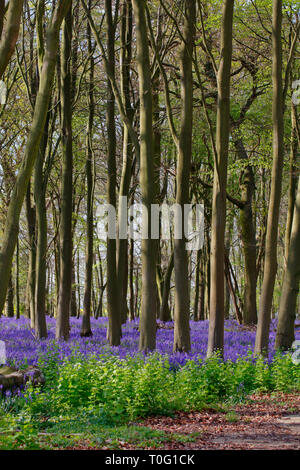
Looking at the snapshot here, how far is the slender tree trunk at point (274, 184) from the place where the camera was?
10.3 meters

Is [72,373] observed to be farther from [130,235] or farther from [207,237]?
[207,237]

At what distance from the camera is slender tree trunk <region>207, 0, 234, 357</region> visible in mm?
9836

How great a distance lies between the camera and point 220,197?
995cm

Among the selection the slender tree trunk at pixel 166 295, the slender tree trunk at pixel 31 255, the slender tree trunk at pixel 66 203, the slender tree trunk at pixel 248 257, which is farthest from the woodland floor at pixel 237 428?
the slender tree trunk at pixel 166 295

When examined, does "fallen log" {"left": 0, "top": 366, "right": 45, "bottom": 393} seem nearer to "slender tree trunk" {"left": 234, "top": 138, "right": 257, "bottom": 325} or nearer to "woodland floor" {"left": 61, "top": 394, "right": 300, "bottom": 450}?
"woodland floor" {"left": 61, "top": 394, "right": 300, "bottom": 450}

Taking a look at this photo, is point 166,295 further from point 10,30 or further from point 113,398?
point 10,30

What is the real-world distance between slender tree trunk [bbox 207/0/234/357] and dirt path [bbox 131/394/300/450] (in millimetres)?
1908

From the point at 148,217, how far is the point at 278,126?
3.10 meters

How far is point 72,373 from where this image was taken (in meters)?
7.11

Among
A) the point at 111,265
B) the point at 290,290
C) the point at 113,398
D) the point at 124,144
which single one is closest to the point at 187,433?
the point at 113,398

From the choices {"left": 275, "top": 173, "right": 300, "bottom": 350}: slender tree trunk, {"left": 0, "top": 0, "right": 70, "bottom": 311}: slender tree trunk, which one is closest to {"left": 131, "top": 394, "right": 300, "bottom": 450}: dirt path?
{"left": 0, "top": 0, "right": 70, "bottom": 311}: slender tree trunk

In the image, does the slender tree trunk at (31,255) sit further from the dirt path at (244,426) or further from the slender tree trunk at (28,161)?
the slender tree trunk at (28,161)

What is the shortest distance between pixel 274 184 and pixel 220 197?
1.18 m
